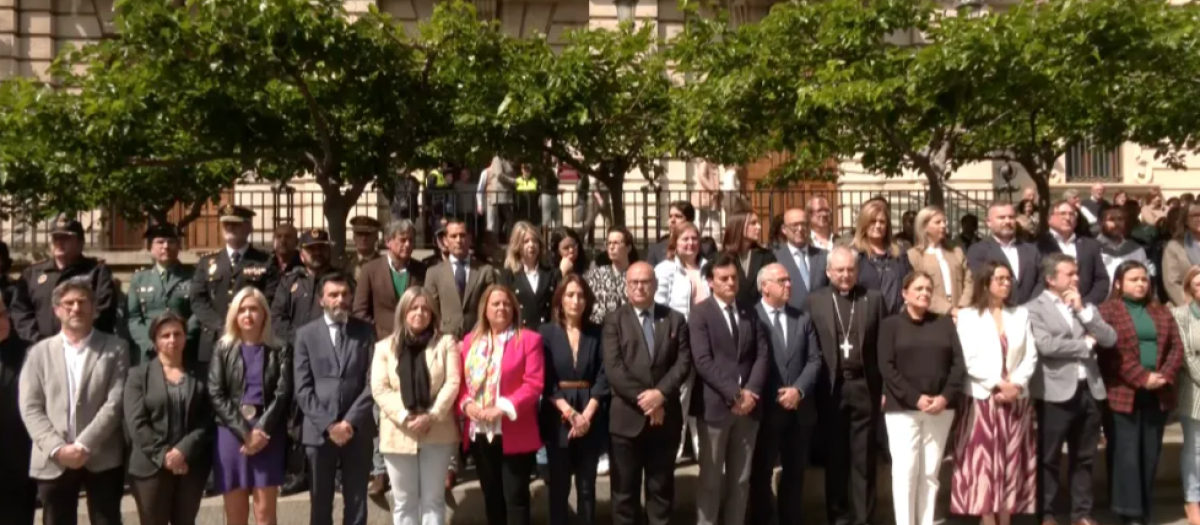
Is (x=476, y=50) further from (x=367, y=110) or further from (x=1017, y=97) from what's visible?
(x=1017, y=97)

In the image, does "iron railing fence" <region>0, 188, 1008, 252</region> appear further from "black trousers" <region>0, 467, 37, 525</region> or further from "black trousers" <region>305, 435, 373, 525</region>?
"black trousers" <region>0, 467, 37, 525</region>

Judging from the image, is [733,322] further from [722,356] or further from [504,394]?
[504,394]

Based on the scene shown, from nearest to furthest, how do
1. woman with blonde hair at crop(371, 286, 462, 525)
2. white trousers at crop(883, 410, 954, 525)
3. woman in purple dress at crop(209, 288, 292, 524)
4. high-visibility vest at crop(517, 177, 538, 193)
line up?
1. woman in purple dress at crop(209, 288, 292, 524)
2. woman with blonde hair at crop(371, 286, 462, 525)
3. white trousers at crop(883, 410, 954, 525)
4. high-visibility vest at crop(517, 177, 538, 193)

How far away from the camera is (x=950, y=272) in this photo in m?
9.10

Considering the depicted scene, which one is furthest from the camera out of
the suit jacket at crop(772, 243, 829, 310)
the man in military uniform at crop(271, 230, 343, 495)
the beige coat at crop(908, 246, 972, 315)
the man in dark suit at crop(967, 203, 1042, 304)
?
the man in dark suit at crop(967, 203, 1042, 304)

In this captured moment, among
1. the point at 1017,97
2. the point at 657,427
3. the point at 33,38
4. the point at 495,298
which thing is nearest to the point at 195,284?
the point at 495,298

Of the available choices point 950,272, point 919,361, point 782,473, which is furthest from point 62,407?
point 950,272

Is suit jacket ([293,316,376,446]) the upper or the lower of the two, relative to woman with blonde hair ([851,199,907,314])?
lower

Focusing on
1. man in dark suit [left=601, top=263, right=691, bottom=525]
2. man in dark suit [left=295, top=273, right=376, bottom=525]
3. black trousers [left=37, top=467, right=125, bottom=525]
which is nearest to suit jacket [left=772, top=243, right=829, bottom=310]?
man in dark suit [left=601, top=263, right=691, bottom=525]

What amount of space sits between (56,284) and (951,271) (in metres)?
6.59

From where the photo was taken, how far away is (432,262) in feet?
33.3

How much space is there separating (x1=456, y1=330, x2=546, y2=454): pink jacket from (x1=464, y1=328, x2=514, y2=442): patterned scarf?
0.12 feet

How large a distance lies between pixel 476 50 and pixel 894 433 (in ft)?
16.1

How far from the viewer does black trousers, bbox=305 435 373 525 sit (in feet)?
26.2
